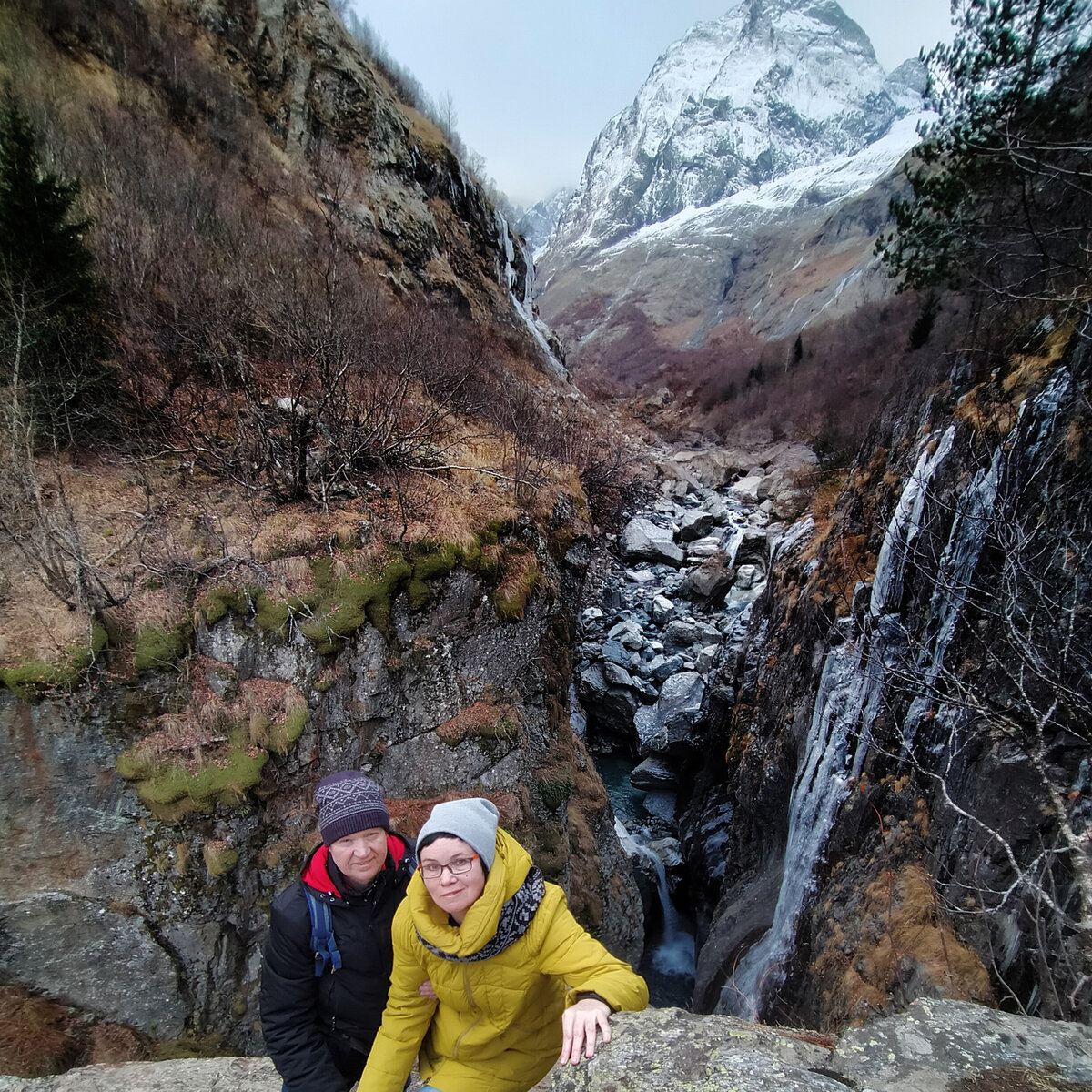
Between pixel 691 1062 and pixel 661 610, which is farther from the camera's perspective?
pixel 661 610

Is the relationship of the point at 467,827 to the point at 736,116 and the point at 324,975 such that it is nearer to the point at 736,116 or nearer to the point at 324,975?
the point at 324,975

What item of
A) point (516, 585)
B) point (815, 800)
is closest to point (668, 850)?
point (815, 800)

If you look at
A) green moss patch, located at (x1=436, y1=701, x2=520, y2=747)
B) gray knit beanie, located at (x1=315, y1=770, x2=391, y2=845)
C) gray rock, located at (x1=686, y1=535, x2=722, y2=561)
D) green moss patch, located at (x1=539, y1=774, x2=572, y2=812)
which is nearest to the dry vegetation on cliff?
green moss patch, located at (x1=436, y1=701, x2=520, y2=747)

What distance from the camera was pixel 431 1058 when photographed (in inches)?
103

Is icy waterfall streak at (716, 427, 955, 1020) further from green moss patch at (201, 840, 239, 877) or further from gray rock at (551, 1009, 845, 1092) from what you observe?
green moss patch at (201, 840, 239, 877)

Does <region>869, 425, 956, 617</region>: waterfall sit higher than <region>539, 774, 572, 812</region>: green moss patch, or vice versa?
<region>869, 425, 956, 617</region>: waterfall

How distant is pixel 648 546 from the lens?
19562mm

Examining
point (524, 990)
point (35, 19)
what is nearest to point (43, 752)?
point (524, 990)

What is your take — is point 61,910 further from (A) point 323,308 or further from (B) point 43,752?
(A) point 323,308

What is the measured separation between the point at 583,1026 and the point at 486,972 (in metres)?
0.49

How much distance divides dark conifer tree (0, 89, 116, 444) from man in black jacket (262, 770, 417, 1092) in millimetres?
5456

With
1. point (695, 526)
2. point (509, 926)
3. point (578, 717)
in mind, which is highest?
point (695, 526)

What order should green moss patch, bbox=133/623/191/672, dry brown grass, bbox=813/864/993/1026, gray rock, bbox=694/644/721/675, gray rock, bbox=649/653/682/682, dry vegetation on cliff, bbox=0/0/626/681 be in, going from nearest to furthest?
1. dry brown grass, bbox=813/864/993/1026
2. green moss patch, bbox=133/623/191/672
3. dry vegetation on cliff, bbox=0/0/626/681
4. gray rock, bbox=694/644/721/675
5. gray rock, bbox=649/653/682/682

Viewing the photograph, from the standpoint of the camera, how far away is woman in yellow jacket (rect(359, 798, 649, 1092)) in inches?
82.5
